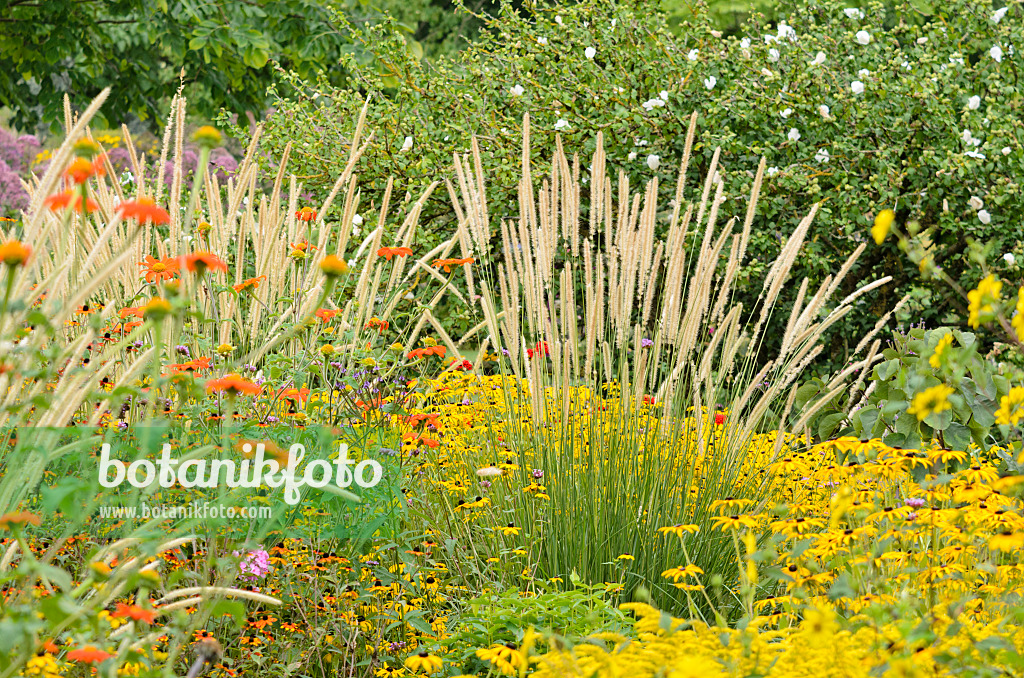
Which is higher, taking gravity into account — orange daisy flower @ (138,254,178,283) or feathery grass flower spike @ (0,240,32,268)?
feathery grass flower spike @ (0,240,32,268)

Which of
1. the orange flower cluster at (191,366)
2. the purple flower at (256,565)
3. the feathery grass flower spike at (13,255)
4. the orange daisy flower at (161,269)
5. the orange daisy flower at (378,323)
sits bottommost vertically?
the purple flower at (256,565)

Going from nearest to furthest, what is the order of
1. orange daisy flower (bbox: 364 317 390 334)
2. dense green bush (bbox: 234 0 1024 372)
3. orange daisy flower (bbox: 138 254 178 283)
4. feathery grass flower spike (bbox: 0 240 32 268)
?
feathery grass flower spike (bbox: 0 240 32 268), orange daisy flower (bbox: 138 254 178 283), orange daisy flower (bbox: 364 317 390 334), dense green bush (bbox: 234 0 1024 372)

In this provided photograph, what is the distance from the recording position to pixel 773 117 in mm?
4703

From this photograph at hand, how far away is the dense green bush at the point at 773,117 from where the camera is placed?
15.0ft

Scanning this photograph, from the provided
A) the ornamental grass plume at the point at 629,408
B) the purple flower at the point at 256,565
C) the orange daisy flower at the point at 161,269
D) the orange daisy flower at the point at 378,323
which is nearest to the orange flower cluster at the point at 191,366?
the orange daisy flower at the point at 161,269

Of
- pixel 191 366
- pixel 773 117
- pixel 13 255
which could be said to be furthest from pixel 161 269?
pixel 773 117

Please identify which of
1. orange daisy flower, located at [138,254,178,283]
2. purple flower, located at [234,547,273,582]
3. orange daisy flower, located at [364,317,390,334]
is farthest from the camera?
orange daisy flower, located at [364,317,390,334]

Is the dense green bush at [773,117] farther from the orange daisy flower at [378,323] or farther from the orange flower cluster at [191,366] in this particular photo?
the orange flower cluster at [191,366]

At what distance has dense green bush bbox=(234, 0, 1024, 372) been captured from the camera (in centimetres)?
457

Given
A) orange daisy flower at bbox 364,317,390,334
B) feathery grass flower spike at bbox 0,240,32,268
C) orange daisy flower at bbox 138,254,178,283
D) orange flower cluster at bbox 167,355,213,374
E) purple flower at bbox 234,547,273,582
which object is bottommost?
purple flower at bbox 234,547,273,582

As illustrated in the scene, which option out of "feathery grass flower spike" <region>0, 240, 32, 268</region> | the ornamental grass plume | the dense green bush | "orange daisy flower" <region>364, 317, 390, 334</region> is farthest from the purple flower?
the dense green bush

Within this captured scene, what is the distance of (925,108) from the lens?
14.9ft

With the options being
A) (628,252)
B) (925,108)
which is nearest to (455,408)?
(628,252)

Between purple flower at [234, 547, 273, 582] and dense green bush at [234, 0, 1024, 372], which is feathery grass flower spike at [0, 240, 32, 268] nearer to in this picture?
purple flower at [234, 547, 273, 582]
